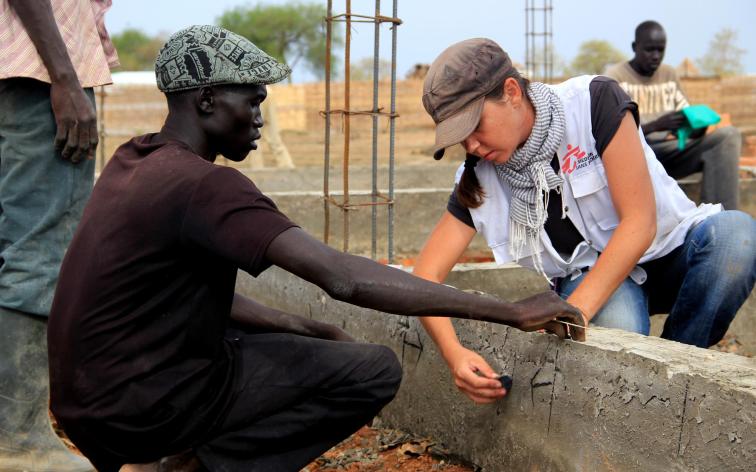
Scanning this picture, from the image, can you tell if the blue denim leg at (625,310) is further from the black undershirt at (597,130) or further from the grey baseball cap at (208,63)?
the grey baseball cap at (208,63)

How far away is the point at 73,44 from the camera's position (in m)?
3.41

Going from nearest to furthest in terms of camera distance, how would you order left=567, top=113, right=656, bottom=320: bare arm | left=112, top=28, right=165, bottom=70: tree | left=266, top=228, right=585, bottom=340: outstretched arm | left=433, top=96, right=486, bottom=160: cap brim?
left=266, top=228, right=585, bottom=340: outstretched arm
left=433, top=96, right=486, bottom=160: cap brim
left=567, top=113, right=656, bottom=320: bare arm
left=112, top=28, right=165, bottom=70: tree

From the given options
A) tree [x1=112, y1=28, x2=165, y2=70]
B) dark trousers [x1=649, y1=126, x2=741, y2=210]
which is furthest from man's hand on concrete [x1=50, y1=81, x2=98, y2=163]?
tree [x1=112, y1=28, x2=165, y2=70]

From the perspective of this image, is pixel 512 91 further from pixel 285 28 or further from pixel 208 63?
pixel 285 28

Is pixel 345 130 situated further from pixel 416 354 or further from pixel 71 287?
pixel 71 287

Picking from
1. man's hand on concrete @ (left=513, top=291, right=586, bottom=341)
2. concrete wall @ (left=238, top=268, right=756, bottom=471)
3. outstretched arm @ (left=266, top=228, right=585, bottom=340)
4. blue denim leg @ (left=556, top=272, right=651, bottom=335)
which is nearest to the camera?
outstretched arm @ (left=266, top=228, right=585, bottom=340)

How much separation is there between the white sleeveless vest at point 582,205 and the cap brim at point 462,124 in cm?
45

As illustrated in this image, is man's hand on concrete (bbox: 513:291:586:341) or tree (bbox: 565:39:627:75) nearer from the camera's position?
Answer: man's hand on concrete (bbox: 513:291:586:341)

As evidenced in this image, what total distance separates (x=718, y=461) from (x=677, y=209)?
134cm

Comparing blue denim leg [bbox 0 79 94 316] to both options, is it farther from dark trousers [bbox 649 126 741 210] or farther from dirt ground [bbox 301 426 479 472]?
dark trousers [bbox 649 126 741 210]

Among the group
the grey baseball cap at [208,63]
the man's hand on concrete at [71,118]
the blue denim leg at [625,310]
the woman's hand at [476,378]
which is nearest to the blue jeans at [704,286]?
the blue denim leg at [625,310]

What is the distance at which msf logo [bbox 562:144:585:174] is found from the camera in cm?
334

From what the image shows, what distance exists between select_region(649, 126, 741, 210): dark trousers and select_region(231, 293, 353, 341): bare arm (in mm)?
4251

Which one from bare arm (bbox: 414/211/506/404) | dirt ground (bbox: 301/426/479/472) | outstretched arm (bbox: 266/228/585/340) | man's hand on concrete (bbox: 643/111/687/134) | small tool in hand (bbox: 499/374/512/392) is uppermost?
man's hand on concrete (bbox: 643/111/687/134)
